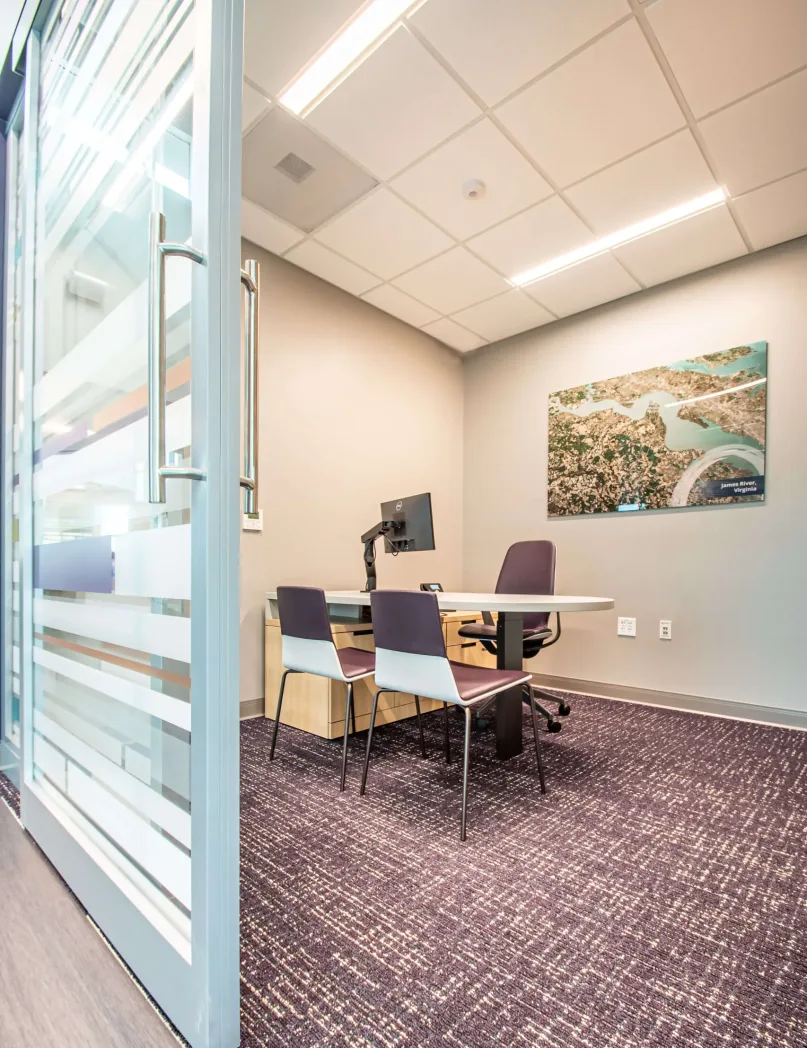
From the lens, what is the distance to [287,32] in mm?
1961

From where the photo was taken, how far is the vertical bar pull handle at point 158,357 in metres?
0.88

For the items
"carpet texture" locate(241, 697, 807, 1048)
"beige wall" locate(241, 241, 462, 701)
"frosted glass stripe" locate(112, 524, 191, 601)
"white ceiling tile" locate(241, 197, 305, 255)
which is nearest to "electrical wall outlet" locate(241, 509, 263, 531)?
"beige wall" locate(241, 241, 462, 701)

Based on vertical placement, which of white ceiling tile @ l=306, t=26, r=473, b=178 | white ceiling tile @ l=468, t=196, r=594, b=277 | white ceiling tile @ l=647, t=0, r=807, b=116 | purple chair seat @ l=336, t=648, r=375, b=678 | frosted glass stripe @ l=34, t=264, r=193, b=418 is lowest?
purple chair seat @ l=336, t=648, r=375, b=678

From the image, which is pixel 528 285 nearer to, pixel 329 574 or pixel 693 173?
pixel 693 173

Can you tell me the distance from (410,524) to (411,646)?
1112 millimetres

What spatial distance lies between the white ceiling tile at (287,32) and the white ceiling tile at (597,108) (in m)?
0.77

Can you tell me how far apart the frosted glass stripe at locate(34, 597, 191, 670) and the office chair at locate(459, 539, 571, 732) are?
2.07m

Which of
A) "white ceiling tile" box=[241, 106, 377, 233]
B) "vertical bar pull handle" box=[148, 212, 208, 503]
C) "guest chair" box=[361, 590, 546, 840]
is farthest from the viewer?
"white ceiling tile" box=[241, 106, 377, 233]

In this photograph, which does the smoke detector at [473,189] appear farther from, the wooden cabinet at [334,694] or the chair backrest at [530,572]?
the wooden cabinet at [334,694]

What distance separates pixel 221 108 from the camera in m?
0.92

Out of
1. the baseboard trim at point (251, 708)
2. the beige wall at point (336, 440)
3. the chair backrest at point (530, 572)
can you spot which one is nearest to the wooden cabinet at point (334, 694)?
the baseboard trim at point (251, 708)

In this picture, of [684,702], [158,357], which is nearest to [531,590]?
[684,702]

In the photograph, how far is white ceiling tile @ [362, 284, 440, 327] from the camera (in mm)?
3826

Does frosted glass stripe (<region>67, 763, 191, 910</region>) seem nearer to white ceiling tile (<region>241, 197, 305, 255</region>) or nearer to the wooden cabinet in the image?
the wooden cabinet
